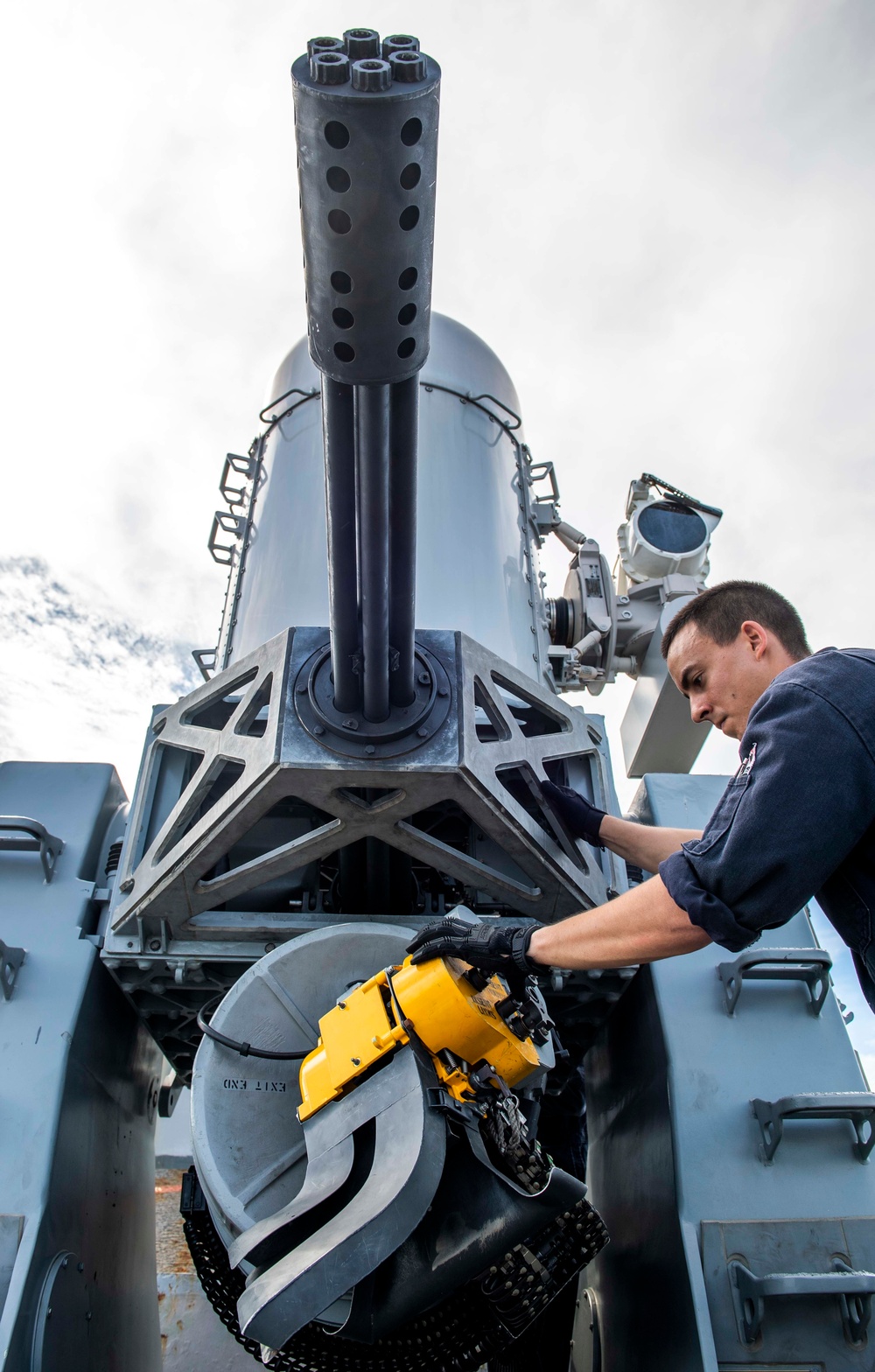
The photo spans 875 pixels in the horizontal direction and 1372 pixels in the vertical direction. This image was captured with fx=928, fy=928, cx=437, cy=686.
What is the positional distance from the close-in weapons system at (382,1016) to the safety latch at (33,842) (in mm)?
19

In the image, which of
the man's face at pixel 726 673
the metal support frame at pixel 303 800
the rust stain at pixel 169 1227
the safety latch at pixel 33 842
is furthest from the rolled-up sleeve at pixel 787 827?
the rust stain at pixel 169 1227

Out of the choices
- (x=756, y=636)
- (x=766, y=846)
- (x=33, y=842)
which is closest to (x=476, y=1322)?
(x=766, y=846)

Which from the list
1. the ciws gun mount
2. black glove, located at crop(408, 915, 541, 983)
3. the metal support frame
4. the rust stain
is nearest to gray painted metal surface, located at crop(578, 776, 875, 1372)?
the ciws gun mount

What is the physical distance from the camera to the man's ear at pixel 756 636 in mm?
2430

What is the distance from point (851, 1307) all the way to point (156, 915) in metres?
2.36

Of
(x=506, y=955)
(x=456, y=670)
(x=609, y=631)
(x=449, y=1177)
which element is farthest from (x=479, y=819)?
(x=609, y=631)

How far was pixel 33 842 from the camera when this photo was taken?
11.2 ft

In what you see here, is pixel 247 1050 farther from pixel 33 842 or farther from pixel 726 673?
pixel 726 673

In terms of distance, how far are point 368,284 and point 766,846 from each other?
54.3 inches

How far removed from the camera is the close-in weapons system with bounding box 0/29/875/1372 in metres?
2.19

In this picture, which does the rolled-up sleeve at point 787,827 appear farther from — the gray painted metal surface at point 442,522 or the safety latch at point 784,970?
the gray painted metal surface at point 442,522

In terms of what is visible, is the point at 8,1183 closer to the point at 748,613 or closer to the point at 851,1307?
the point at 851,1307

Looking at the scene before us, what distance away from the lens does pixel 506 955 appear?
2312 millimetres

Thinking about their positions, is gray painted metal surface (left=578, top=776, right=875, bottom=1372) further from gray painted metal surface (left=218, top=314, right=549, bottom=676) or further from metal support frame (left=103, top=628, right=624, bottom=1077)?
gray painted metal surface (left=218, top=314, right=549, bottom=676)
